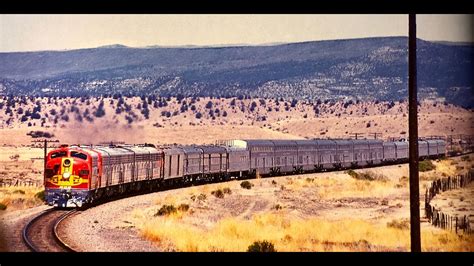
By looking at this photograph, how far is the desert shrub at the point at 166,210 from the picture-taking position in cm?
3533

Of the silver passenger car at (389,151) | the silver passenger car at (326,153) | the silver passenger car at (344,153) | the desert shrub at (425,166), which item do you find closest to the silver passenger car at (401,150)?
the silver passenger car at (389,151)

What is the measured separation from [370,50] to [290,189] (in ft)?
227

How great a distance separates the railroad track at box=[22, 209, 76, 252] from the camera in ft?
77.8

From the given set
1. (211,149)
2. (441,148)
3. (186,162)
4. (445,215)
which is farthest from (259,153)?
(441,148)

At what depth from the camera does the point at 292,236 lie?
99.3 feet

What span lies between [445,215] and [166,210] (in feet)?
37.0

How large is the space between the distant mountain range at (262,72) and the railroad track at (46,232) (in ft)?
242

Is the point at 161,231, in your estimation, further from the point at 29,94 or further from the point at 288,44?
the point at 288,44

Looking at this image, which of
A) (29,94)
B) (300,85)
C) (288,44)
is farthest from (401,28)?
(29,94)

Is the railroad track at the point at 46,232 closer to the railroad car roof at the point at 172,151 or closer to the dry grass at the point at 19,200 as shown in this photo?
the dry grass at the point at 19,200

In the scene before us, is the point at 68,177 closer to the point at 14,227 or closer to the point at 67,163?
A: the point at 67,163

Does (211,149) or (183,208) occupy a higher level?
(211,149)

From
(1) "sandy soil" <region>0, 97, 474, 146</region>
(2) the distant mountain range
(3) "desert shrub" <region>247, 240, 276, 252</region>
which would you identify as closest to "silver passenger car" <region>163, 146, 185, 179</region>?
(3) "desert shrub" <region>247, 240, 276, 252</region>
